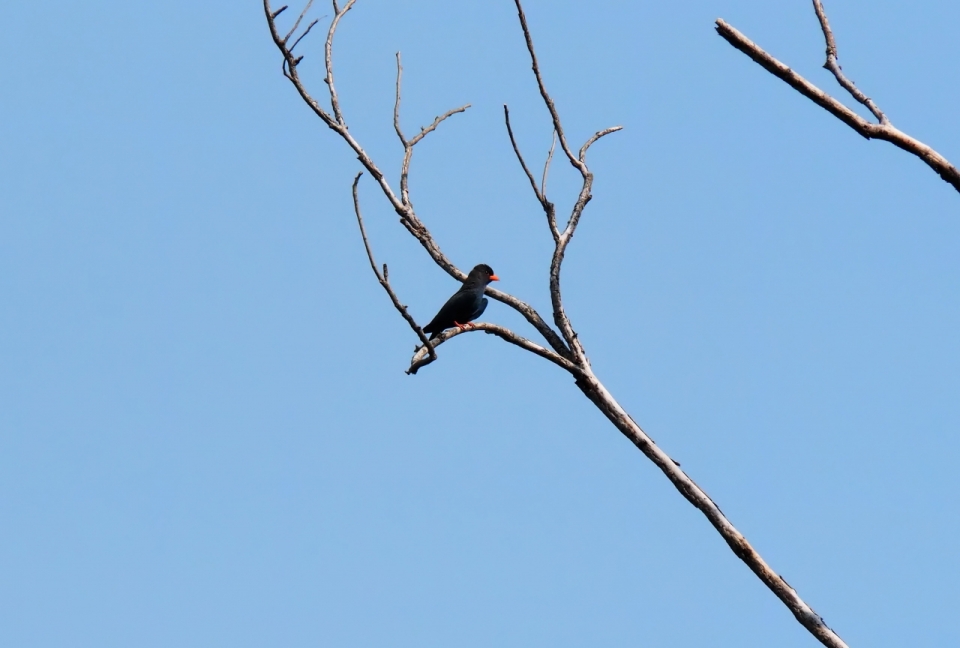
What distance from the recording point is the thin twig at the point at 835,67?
17.9ft

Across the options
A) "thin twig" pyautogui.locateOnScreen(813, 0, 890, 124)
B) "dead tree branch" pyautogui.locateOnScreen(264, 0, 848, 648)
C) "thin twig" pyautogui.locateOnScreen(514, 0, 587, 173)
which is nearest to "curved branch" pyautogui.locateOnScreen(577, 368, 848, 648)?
"dead tree branch" pyautogui.locateOnScreen(264, 0, 848, 648)

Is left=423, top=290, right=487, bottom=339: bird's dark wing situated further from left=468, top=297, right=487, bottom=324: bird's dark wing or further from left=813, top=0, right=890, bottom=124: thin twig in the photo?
left=813, top=0, right=890, bottom=124: thin twig

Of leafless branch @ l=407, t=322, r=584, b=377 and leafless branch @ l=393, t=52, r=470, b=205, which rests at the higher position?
leafless branch @ l=393, t=52, r=470, b=205

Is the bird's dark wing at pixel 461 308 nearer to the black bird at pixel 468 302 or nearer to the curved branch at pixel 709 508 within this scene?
the black bird at pixel 468 302

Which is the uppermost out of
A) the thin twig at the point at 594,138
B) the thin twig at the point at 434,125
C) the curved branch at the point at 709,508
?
the thin twig at the point at 434,125

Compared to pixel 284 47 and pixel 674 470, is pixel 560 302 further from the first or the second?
pixel 284 47

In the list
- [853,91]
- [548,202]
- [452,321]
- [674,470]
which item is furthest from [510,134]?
[853,91]

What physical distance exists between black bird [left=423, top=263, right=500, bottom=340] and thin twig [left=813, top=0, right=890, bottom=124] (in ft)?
14.8

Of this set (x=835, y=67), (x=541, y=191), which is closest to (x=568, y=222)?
(x=541, y=191)

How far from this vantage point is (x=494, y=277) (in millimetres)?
10555

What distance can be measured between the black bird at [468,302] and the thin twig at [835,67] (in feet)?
14.8

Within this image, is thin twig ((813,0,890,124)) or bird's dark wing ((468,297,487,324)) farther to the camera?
bird's dark wing ((468,297,487,324))

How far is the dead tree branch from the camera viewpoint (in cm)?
711

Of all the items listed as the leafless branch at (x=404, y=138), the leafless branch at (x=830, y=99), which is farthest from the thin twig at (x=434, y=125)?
the leafless branch at (x=830, y=99)
